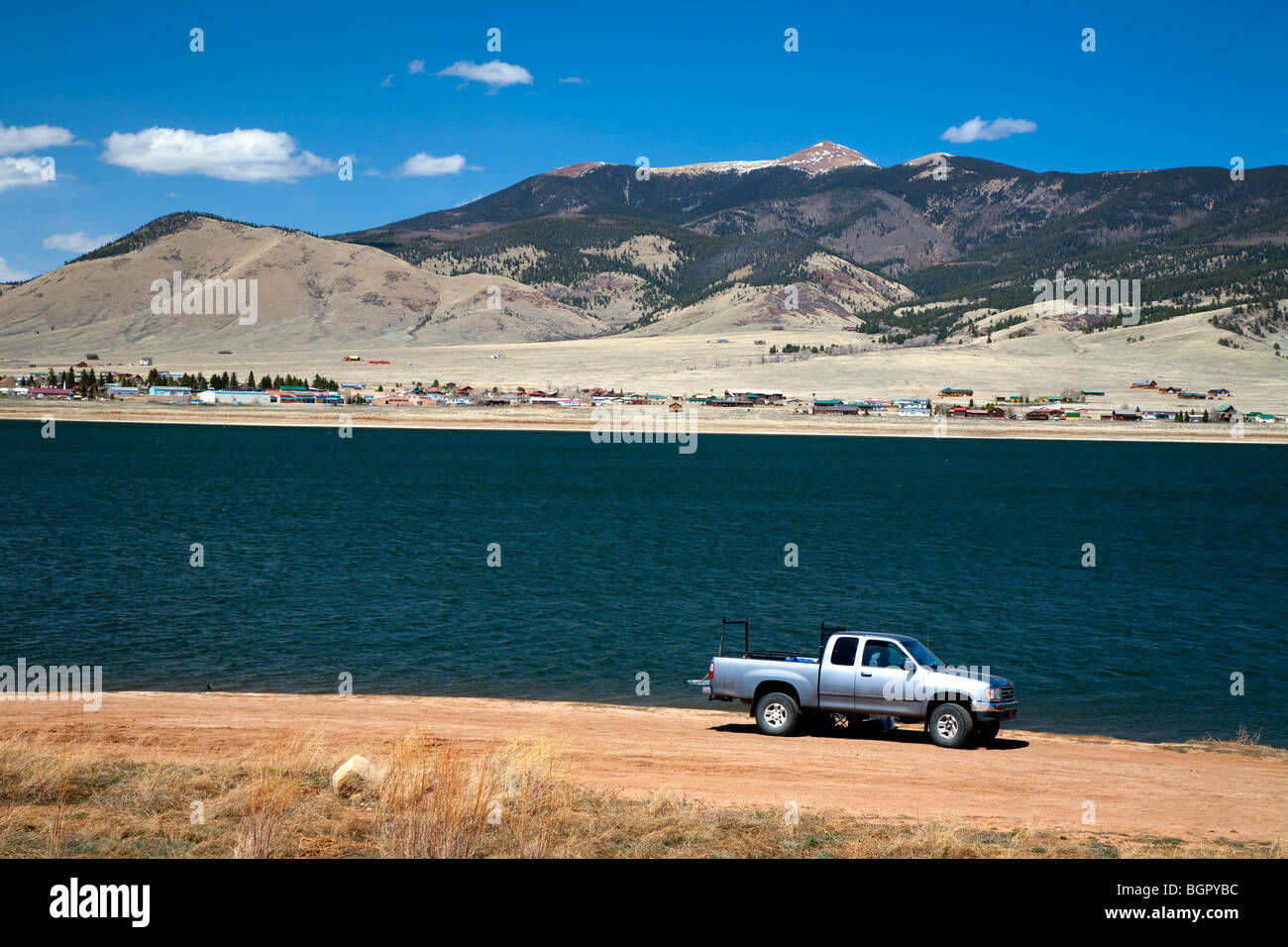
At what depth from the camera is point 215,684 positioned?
26.7m

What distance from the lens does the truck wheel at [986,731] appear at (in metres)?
20.4

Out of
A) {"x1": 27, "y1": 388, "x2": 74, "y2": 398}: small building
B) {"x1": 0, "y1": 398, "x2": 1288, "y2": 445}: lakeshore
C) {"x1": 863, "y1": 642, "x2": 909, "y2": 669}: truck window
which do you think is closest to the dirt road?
{"x1": 863, "y1": 642, "x2": 909, "y2": 669}: truck window

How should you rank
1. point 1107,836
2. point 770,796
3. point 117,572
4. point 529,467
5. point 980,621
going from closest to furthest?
point 1107,836 < point 770,796 < point 980,621 < point 117,572 < point 529,467

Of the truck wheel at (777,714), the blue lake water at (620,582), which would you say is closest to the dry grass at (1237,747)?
the blue lake water at (620,582)

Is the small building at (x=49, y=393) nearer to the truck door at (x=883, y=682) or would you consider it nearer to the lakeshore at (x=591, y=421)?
the lakeshore at (x=591, y=421)

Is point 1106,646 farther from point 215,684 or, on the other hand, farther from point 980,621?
point 215,684

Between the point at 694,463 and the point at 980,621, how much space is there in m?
100

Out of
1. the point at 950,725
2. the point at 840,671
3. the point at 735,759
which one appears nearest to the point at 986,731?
the point at 950,725

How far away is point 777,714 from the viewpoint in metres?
21.3

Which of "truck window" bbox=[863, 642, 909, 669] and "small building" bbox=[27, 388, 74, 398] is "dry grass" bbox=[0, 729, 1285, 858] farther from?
"small building" bbox=[27, 388, 74, 398]

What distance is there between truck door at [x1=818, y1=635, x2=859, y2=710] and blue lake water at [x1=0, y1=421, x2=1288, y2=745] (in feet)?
20.5

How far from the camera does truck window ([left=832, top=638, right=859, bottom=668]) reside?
813 inches

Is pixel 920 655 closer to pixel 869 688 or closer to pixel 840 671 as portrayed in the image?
pixel 869 688
